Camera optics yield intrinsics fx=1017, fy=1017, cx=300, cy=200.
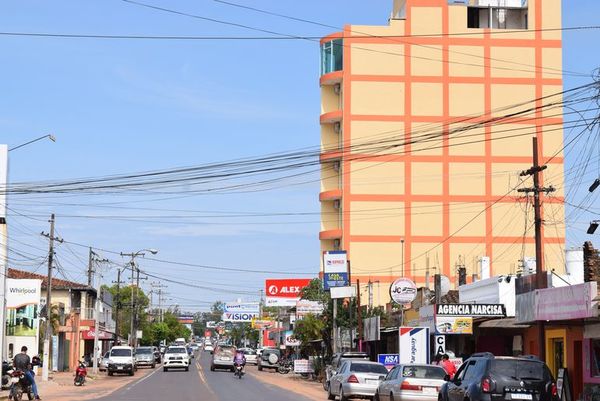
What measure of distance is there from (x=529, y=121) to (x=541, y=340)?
55866 mm

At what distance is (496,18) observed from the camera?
88688mm

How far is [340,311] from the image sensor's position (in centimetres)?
6956

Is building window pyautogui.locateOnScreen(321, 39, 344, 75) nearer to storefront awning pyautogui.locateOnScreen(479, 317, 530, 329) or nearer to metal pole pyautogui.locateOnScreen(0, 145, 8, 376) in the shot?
metal pole pyautogui.locateOnScreen(0, 145, 8, 376)

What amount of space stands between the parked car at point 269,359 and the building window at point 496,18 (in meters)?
33.4

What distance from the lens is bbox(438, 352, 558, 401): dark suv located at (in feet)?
68.4

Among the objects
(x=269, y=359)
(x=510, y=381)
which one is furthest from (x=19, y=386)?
(x=269, y=359)

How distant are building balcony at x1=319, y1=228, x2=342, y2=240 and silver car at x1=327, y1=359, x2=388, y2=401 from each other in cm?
4856

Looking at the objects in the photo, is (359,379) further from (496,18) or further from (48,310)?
(496,18)

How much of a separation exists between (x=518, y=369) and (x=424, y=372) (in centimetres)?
777

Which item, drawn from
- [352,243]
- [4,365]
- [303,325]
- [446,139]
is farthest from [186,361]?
[4,365]

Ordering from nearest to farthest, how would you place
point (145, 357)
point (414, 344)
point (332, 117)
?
point (414, 344) → point (145, 357) → point (332, 117)

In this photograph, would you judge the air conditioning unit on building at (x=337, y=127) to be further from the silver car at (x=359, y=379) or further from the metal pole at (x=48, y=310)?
the silver car at (x=359, y=379)

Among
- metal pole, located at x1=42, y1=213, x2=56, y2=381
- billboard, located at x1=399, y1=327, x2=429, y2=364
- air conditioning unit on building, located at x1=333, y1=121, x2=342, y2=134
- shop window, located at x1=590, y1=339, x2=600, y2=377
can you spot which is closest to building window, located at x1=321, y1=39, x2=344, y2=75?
air conditioning unit on building, located at x1=333, y1=121, x2=342, y2=134

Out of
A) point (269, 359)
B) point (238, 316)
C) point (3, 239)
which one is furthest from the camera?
point (238, 316)
